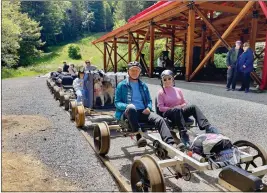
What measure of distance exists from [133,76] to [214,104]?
3.62m

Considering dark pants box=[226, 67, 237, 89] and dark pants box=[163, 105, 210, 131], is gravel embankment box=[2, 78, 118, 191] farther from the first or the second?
dark pants box=[226, 67, 237, 89]

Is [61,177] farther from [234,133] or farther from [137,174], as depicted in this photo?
[234,133]

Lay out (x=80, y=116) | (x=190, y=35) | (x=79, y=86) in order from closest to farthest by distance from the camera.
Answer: (x=80, y=116) → (x=79, y=86) → (x=190, y=35)

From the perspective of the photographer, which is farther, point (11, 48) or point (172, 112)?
point (11, 48)

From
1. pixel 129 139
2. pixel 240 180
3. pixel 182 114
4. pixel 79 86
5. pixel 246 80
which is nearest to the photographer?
pixel 240 180

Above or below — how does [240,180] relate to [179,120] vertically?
below

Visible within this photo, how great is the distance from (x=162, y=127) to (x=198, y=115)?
23.8 inches

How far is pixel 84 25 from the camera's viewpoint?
91312 mm

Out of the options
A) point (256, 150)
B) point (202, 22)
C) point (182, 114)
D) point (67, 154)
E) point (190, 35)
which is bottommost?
point (67, 154)

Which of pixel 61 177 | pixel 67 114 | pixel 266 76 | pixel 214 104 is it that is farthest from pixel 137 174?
pixel 266 76

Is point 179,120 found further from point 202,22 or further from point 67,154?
point 202,22

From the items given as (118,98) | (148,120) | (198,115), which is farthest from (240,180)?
(118,98)

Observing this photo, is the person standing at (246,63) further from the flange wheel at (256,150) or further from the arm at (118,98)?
the arm at (118,98)

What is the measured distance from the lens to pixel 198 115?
163 inches
